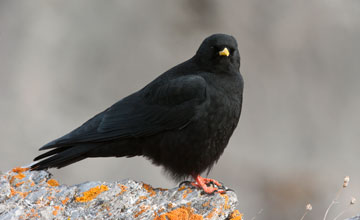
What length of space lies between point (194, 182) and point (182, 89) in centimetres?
100

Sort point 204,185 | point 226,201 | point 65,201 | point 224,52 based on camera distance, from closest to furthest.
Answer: point 65,201 → point 226,201 → point 204,185 → point 224,52

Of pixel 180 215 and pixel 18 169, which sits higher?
pixel 18 169

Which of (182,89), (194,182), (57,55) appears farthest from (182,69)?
(57,55)

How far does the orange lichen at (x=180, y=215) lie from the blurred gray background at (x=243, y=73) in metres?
5.03

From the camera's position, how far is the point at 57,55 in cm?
1055

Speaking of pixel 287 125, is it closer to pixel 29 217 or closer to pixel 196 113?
pixel 196 113

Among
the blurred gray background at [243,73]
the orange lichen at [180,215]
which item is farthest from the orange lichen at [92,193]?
the blurred gray background at [243,73]

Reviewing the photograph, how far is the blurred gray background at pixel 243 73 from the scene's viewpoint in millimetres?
Answer: 10055

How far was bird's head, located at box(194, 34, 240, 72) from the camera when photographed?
595 centimetres

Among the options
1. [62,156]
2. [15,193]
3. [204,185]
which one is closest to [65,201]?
[15,193]

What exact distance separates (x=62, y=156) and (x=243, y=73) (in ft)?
19.2

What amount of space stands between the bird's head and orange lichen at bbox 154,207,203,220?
180cm

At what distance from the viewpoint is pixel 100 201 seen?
16.0 ft

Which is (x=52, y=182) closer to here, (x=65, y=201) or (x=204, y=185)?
(x=65, y=201)
